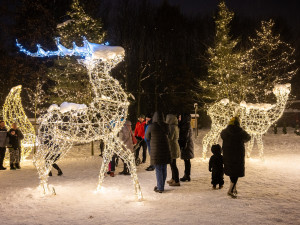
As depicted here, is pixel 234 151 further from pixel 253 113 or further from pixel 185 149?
pixel 253 113

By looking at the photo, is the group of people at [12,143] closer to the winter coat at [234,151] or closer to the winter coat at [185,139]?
the winter coat at [185,139]

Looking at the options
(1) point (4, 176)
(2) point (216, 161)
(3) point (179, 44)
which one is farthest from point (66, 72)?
(3) point (179, 44)

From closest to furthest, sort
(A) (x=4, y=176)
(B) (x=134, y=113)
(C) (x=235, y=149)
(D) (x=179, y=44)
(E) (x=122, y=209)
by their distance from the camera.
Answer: (E) (x=122, y=209) → (C) (x=235, y=149) → (A) (x=4, y=176) → (B) (x=134, y=113) → (D) (x=179, y=44)

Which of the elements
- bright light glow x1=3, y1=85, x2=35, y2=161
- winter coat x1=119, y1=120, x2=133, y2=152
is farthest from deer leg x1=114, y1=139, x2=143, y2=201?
bright light glow x1=3, y1=85, x2=35, y2=161

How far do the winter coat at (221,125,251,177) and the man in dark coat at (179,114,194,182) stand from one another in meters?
1.56

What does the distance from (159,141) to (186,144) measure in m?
1.33

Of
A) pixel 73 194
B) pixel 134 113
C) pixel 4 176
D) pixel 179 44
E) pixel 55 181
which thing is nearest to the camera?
pixel 73 194

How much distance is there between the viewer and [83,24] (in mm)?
13828

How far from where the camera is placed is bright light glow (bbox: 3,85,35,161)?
10.2 metres

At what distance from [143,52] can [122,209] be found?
2069cm

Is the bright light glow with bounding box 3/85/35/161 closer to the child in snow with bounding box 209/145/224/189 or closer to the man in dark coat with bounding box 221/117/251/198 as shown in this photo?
the child in snow with bounding box 209/145/224/189

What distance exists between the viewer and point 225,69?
1970 cm

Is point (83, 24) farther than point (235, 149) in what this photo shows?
Yes

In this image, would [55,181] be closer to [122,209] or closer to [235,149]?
[122,209]
